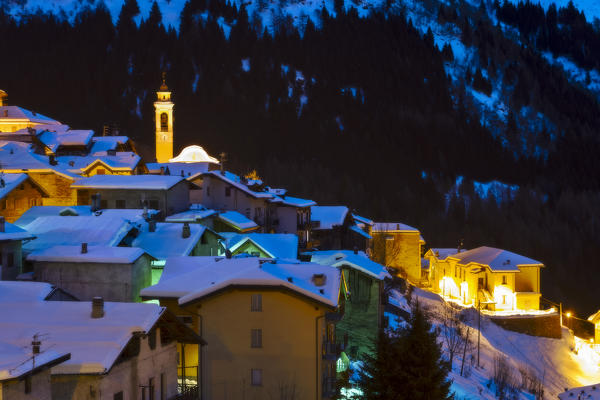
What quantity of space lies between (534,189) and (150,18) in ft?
232

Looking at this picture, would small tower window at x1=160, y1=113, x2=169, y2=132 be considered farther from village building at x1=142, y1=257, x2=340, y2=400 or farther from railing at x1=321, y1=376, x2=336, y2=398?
railing at x1=321, y1=376, x2=336, y2=398

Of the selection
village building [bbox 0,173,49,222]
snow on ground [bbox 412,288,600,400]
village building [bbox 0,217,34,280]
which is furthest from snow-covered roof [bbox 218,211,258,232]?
village building [bbox 0,217,34,280]

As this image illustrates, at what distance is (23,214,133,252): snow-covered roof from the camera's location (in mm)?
→ 30844

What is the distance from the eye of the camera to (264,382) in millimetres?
22938

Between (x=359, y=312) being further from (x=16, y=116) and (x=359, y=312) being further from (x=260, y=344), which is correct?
Result: (x=16, y=116)

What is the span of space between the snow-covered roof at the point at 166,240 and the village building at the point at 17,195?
825 centimetres

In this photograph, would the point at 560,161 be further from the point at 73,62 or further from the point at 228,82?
the point at 73,62

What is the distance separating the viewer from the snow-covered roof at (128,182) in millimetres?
39812

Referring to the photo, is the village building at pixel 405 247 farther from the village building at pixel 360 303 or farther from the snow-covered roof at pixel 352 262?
the village building at pixel 360 303

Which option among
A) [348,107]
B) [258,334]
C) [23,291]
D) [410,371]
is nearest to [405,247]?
[258,334]

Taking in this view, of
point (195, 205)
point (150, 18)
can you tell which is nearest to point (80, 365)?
point (195, 205)

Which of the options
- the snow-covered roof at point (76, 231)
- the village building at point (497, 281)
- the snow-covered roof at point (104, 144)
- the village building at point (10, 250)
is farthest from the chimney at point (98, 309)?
the village building at point (497, 281)

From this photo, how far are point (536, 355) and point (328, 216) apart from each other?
59.2 feet

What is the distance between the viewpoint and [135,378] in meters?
17.8
